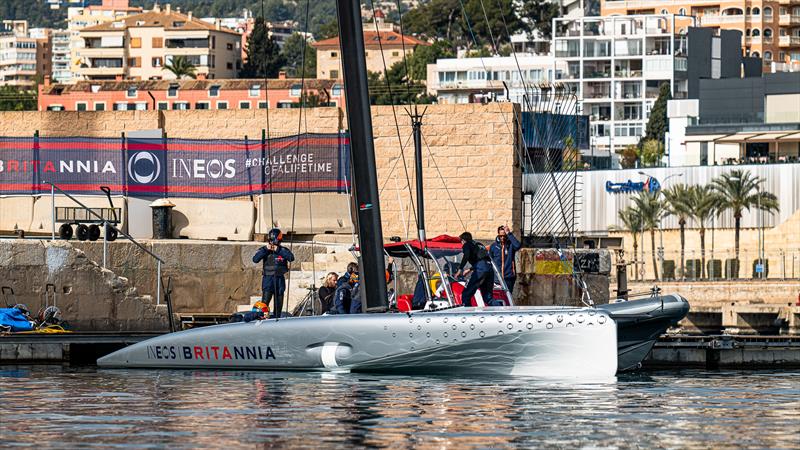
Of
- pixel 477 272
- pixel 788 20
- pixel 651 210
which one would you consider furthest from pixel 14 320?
pixel 788 20

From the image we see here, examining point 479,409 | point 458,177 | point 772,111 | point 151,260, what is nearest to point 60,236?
point 151,260

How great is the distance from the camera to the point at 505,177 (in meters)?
38.1

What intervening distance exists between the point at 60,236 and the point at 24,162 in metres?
4.55

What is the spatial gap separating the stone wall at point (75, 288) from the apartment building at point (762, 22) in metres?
138

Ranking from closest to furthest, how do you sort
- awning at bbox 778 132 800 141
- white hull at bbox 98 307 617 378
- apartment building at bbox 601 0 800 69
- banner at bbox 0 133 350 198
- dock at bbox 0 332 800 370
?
white hull at bbox 98 307 617 378
dock at bbox 0 332 800 370
banner at bbox 0 133 350 198
awning at bbox 778 132 800 141
apartment building at bbox 601 0 800 69

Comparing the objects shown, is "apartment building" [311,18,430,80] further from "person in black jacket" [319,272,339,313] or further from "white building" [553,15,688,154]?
"person in black jacket" [319,272,339,313]

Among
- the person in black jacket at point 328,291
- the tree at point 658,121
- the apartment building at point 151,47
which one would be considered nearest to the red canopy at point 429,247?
the person in black jacket at point 328,291

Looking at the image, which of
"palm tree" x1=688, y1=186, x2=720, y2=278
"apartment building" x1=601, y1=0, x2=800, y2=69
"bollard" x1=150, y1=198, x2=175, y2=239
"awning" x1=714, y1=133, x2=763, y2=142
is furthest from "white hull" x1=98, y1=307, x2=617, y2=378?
"apartment building" x1=601, y1=0, x2=800, y2=69

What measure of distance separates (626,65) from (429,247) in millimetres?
116859

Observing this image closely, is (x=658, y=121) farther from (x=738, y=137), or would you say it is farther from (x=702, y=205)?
(x=702, y=205)

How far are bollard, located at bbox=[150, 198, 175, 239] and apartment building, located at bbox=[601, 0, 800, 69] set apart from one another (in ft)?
437

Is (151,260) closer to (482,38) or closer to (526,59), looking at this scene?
(526,59)

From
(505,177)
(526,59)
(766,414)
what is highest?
(526,59)

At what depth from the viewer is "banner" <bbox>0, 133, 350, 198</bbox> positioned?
120ft
